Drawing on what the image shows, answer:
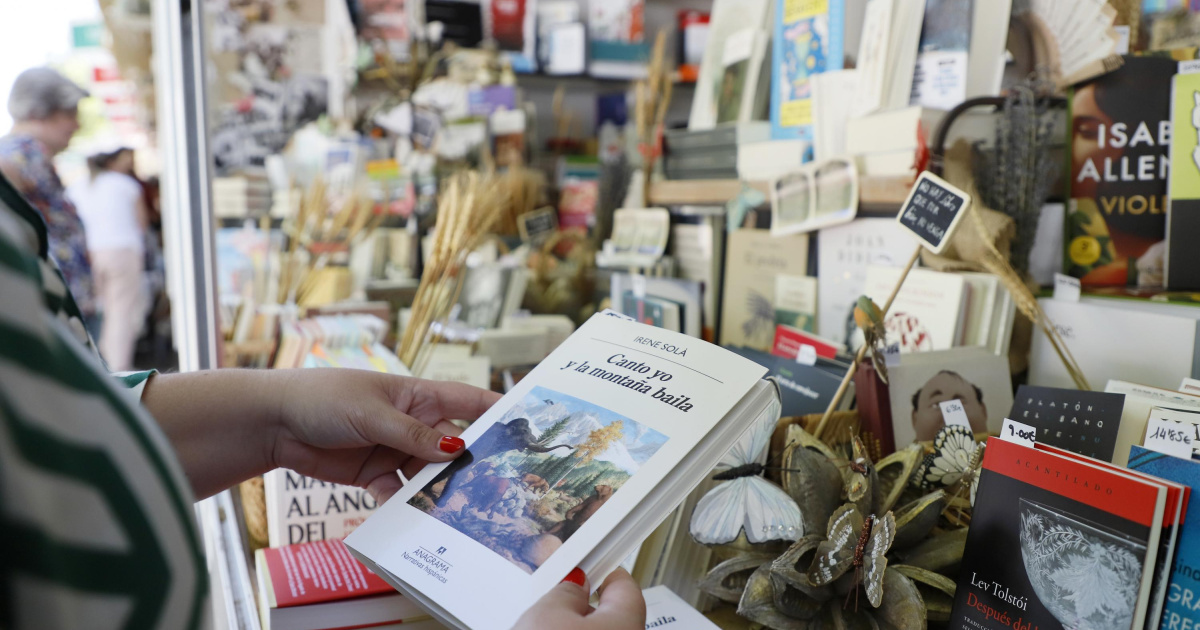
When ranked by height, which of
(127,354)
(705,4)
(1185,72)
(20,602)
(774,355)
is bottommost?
(127,354)

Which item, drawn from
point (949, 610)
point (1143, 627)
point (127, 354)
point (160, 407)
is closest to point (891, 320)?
point (949, 610)

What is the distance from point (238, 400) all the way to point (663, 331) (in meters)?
0.48

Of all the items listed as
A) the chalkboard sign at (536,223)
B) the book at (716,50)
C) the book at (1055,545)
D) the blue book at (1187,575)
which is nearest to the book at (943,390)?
the book at (1055,545)

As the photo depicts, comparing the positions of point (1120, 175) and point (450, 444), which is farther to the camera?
point (1120, 175)

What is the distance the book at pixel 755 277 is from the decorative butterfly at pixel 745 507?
34.4 inches

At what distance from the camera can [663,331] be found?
82 cm

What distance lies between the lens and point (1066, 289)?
1233mm

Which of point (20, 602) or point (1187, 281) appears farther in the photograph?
point (1187, 281)

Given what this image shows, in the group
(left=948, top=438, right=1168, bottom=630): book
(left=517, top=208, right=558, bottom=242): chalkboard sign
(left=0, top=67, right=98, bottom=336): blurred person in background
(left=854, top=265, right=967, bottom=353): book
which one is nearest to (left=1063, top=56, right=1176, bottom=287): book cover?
(left=854, top=265, right=967, bottom=353): book

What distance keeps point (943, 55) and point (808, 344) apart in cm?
57

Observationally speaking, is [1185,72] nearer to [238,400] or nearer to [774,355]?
[774,355]

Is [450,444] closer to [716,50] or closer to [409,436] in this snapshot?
[409,436]

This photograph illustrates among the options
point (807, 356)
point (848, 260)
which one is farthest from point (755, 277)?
point (807, 356)

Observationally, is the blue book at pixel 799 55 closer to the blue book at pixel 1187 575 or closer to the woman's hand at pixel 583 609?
the blue book at pixel 1187 575
